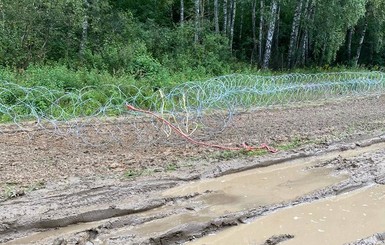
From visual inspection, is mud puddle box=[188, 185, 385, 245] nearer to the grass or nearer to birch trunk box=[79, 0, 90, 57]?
the grass

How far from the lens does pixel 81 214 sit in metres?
4.65

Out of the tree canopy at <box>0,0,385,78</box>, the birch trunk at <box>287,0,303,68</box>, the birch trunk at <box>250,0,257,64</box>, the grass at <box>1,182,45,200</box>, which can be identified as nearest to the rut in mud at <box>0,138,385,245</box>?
the grass at <box>1,182,45,200</box>

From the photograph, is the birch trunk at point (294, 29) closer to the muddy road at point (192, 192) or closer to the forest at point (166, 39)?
the forest at point (166, 39)

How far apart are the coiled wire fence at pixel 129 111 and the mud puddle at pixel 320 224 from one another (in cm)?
307

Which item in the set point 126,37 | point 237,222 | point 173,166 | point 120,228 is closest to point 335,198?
point 237,222

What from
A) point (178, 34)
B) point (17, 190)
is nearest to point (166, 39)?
point (178, 34)

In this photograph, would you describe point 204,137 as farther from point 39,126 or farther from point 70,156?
point 39,126

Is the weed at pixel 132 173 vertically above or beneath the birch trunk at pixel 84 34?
beneath

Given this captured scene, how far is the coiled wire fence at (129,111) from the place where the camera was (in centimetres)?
795

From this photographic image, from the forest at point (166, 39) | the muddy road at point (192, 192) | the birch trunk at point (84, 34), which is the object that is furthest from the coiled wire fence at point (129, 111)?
the birch trunk at point (84, 34)

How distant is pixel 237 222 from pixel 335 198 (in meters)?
1.60

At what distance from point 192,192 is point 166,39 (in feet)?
37.9

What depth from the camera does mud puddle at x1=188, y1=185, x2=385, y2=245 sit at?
14.8 feet

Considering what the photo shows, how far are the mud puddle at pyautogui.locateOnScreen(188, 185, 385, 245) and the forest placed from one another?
23.2 ft
